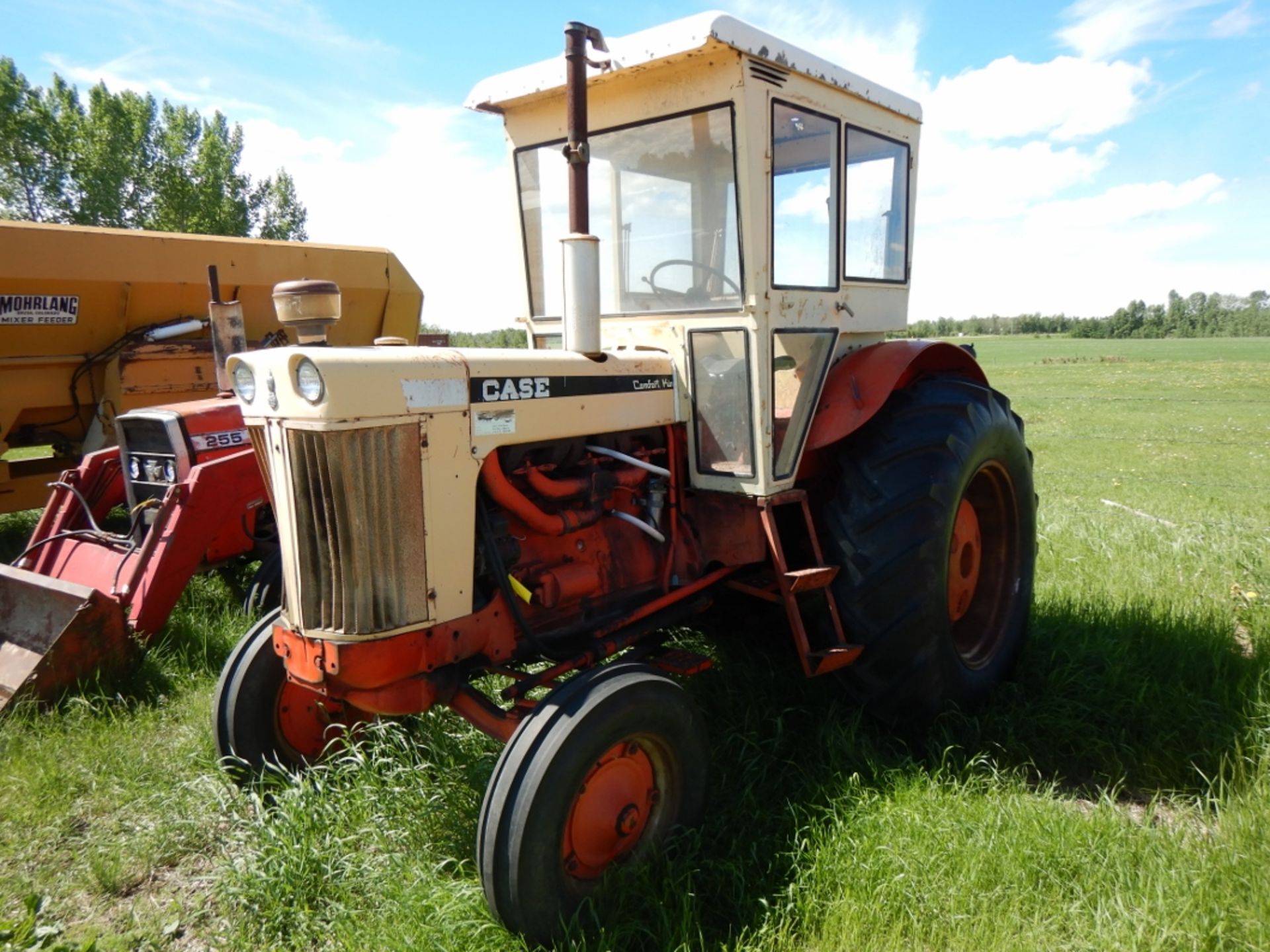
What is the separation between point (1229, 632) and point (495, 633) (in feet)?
11.0

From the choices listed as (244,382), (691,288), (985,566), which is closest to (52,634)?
(244,382)

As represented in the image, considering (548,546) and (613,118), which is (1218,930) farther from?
(613,118)

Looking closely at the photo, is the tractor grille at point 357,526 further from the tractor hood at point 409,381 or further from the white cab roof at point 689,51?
the white cab roof at point 689,51

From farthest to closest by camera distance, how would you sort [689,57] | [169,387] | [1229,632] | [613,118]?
[169,387] → [1229,632] → [613,118] → [689,57]

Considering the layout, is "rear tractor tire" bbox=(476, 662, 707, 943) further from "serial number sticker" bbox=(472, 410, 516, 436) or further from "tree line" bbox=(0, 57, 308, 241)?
"tree line" bbox=(0, 57, 308, 241)

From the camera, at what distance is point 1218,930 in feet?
7.16

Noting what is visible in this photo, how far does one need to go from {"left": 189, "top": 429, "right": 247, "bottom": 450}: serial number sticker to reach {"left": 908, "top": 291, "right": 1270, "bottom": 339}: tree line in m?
60.4

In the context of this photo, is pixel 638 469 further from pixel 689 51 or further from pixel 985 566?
pixel 985 566

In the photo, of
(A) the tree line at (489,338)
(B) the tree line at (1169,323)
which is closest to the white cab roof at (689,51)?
(A) the tree line at (489,338)

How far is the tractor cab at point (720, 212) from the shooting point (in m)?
2.96

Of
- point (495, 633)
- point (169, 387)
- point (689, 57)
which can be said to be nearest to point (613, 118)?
point (689, 57)

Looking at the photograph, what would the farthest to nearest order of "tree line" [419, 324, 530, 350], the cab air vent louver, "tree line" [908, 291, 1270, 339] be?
"tree line" [908, 291, 1270, 339]
"tree line" [419, 324, 530, 350]
the cab air vent louver

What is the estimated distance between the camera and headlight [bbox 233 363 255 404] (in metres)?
2.46

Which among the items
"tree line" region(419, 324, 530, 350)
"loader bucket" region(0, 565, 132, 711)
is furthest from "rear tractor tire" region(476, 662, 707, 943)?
"tree line" region(419, 324, 530, 350)
